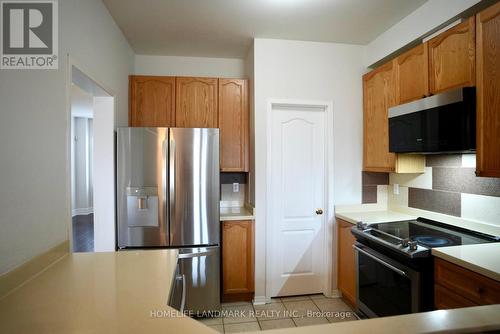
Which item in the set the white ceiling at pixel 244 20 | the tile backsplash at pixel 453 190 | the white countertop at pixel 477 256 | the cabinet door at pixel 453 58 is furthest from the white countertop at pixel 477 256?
the white ceiling at pixel 244 20

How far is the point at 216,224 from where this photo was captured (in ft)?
8.04

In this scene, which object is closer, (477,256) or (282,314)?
(477,256)

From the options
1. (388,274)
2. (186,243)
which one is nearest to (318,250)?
(388,274)

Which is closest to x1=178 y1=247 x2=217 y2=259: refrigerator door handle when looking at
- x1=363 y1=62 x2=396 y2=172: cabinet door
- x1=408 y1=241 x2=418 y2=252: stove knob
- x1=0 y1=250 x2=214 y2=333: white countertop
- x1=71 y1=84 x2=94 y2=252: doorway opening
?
x1=0 y1=250 x2=214 y2=333: white countertop

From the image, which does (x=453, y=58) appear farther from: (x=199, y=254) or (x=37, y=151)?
(x=37, y=151)

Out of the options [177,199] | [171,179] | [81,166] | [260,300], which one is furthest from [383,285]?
[81,166]

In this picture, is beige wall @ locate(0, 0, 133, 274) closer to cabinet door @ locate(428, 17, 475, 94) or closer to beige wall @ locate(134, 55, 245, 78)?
beige wall @ locate(134, 55, 245, 78)

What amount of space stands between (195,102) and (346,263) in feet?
7.28

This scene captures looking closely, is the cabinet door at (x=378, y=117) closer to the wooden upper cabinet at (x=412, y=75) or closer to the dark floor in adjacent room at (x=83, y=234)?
the wooden upper cabinet at (x=412, y=75)

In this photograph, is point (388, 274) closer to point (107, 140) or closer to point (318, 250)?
point (318, 250)

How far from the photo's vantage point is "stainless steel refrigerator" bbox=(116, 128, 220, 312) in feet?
7.64

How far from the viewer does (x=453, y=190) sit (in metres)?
2.20

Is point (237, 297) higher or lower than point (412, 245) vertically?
lower

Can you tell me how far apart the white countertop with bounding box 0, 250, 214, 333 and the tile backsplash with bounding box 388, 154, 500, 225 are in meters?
2.17
